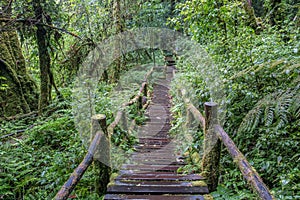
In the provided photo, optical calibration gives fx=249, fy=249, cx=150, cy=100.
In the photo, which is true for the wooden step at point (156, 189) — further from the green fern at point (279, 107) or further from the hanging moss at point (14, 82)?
the hanging moss at point (14, 82)

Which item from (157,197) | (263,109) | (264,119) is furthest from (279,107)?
(157,197)

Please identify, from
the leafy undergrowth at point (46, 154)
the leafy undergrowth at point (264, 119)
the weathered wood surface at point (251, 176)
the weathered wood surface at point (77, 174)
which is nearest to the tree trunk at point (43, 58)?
the leafy undergrowth at point (46, 154)

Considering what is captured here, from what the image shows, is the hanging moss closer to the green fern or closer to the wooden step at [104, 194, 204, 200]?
the wooden step at [104, 194, 204, 200]

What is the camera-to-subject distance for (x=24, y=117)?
7312mm

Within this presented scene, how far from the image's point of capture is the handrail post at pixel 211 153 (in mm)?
3822

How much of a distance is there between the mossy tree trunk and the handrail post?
5.86 meters

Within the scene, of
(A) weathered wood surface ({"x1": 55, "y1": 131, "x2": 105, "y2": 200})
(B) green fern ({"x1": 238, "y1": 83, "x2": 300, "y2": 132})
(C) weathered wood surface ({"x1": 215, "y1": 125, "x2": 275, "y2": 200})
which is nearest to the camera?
(C) weathered wood surface ({"x1": 215, "y1": 125, "x2": 275, "y2": 200})

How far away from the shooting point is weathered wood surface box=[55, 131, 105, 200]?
8.13 feet

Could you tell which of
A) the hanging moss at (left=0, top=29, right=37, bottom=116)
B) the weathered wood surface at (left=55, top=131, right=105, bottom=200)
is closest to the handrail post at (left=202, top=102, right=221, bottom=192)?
the weathered wood surface at (left=55, top=131, right=105, bottom=200)

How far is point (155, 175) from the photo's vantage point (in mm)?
4137

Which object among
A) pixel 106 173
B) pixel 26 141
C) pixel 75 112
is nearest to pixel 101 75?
pixel 75 112

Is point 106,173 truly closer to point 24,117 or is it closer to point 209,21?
point 24,117

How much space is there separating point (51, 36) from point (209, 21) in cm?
451

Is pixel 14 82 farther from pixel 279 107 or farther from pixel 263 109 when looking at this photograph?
pixel 279 107
